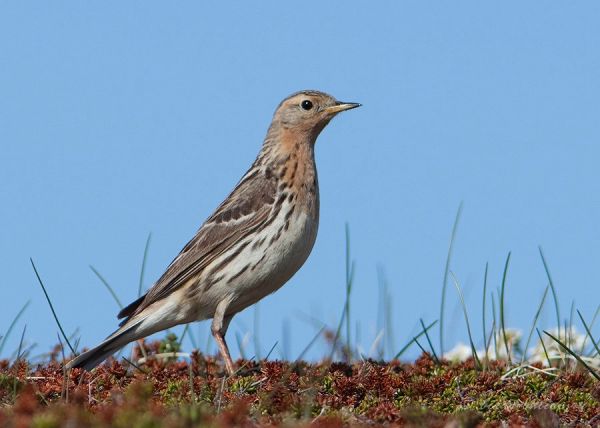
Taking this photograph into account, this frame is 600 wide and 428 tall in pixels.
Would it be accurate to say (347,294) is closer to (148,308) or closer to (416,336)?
(416,336)

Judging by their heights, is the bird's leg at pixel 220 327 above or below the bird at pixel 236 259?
below

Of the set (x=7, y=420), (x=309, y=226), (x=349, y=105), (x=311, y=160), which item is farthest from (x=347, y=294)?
(x=7, y=420)

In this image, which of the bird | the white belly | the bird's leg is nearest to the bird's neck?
the bird

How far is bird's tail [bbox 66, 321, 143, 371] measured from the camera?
9.56m

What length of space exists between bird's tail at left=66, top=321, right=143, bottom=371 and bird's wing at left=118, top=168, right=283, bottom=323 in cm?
23

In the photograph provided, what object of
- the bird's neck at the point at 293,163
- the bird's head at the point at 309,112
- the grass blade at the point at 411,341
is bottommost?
the grass blade at the point at 411,341

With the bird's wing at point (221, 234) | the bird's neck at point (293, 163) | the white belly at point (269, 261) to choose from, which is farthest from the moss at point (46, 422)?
the bird's neck at point (293, 163)

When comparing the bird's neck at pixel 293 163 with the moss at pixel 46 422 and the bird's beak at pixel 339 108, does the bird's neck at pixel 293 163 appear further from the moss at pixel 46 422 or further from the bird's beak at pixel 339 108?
the moss at pixel 46 422

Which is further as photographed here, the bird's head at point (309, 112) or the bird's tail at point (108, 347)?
the bird's head at point (309, 112)

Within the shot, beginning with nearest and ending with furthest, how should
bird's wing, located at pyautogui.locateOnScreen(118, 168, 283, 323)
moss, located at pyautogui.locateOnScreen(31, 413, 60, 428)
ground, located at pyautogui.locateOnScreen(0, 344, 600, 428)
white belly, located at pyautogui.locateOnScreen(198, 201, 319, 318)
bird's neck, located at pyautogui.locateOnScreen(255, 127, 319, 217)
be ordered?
1. moss, located at pyautogui.locateOnScreen(31, 413, 60, 428)
2. ground, located at pyautogui.locateOnScreen(0, 344, 600, 428)
3. white belly, located at pyautogui.locateOnScreen(198, 201, 319, 318)
4. bird's wing, located at pyautogui.locateOnScreen(118, 168, 283, 323)
5. bird's neck, located at pyautogui.locateOnScreen(255, 127, 319, 217)

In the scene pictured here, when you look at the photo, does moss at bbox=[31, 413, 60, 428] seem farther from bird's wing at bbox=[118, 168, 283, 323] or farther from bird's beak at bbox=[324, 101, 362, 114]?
bird's beak at bbox=[324, 101, 362, 114]

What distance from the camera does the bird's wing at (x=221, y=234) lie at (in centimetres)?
1008

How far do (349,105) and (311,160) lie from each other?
960mm

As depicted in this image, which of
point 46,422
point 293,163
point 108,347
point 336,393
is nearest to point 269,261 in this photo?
point 293,163
